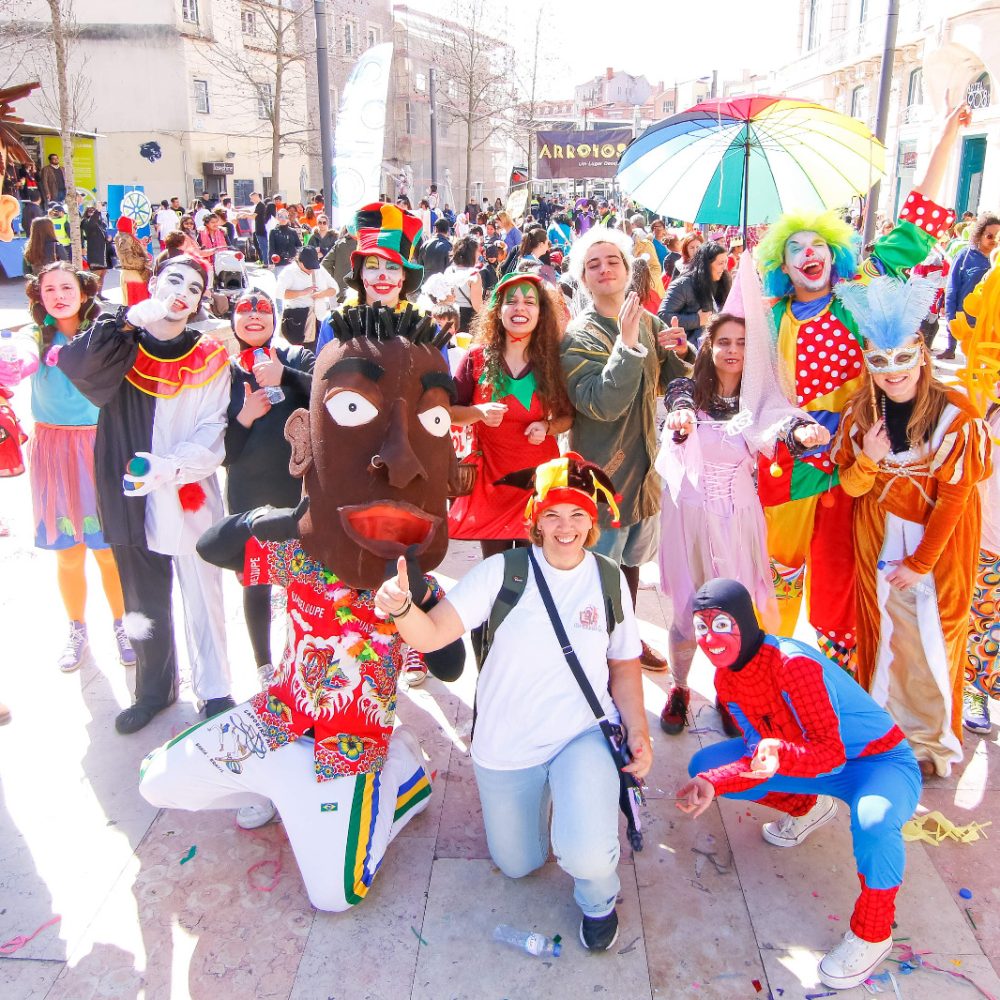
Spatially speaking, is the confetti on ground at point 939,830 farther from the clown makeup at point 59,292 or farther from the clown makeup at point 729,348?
the clown makeup at point 59,292

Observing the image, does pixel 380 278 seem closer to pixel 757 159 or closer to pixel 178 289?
pixel 178 289

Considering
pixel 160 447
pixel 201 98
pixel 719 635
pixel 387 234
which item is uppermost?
pixel 201 98

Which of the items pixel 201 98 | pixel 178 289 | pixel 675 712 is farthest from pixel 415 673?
pixel 201 98

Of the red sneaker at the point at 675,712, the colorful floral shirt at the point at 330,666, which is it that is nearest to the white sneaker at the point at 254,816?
the colorful floral shirt at the point at 330,666

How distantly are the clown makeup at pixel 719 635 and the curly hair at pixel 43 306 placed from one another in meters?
2.76

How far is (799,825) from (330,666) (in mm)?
1555

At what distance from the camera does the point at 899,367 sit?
8.84 ft

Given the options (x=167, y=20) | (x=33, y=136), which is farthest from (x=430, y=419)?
(x=167, y=20)

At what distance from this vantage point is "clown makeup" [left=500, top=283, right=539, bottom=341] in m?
3.12

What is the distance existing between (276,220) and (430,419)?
15.3 meters

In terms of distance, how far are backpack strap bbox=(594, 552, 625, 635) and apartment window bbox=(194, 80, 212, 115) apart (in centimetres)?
3167

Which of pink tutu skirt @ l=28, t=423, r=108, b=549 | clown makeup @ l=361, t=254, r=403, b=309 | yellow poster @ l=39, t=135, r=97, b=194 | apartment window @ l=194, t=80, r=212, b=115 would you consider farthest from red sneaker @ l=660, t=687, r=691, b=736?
apartment window @ l=194, t=80, r=212, b=115

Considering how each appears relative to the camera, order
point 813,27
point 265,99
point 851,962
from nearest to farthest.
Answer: point 851,962 < point 265,99 < point 813,27

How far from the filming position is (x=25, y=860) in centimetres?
266
